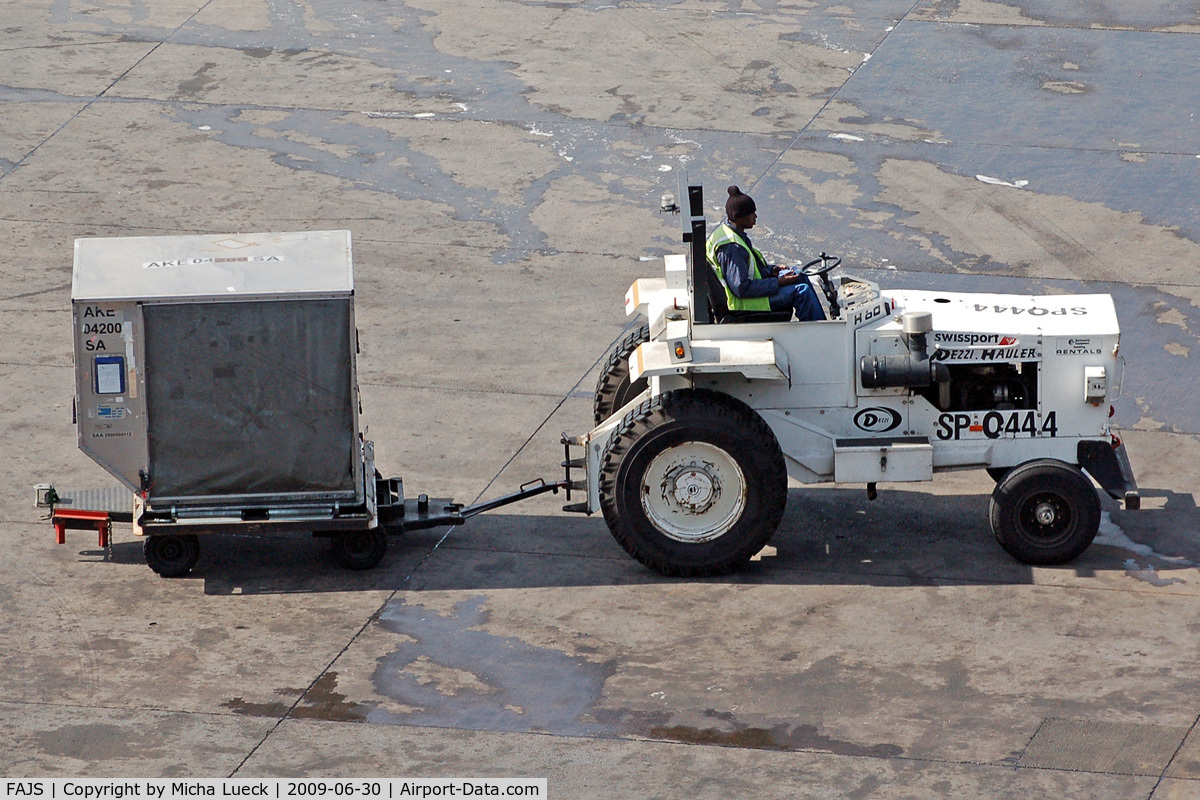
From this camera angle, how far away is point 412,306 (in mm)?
13461

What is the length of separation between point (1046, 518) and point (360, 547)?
3.93 metres

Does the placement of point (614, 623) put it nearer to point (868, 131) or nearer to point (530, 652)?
point (530, 652)

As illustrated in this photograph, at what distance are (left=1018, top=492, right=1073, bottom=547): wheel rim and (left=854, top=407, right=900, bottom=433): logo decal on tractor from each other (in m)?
0.87

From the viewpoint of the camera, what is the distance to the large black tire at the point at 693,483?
30.2ft

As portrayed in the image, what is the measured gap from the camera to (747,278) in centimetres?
945

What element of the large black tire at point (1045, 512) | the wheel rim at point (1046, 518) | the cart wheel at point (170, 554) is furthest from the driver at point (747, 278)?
the cart wheel at point (170, 554)

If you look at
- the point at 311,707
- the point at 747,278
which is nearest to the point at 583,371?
the point at 747,278

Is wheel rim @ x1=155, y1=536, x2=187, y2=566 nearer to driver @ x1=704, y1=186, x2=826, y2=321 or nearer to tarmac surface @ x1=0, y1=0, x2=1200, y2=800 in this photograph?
tarmac surface @ x1=0, y1=0, x2=1200, y2=800

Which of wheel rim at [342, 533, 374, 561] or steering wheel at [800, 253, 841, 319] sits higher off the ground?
steering wheel at [800, 253, 841, 319]

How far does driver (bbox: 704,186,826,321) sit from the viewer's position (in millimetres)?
9438

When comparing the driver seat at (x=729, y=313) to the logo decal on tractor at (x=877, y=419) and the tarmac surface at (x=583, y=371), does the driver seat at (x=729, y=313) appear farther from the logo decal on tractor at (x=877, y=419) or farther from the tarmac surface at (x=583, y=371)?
the tarmac surface at (x=583, y=371)

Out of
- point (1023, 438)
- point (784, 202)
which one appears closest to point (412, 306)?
point (784, 202)

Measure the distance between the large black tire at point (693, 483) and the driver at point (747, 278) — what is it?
622mm

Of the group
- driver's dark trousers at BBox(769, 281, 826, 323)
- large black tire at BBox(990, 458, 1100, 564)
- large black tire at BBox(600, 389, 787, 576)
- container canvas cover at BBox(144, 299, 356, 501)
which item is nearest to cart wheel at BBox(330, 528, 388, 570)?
container canvas cover at BBox(144, 299, 356, 501)
